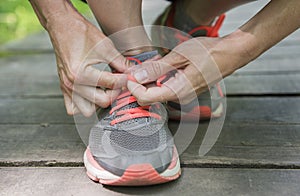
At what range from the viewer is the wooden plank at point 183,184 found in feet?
2.34

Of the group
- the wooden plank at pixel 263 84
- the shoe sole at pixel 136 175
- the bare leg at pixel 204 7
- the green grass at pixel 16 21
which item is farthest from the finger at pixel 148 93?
the green grass at pixel 16 21

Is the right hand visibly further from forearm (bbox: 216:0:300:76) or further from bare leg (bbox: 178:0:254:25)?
bare leg (bbox: 178:0:254:25)

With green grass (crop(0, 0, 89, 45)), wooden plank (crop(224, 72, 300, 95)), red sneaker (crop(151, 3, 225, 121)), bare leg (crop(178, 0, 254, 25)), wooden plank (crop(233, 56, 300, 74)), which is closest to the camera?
red sneaker (crop(151, 3, 225, 121))

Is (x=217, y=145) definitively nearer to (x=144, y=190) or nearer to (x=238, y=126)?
(x=238, y=126)

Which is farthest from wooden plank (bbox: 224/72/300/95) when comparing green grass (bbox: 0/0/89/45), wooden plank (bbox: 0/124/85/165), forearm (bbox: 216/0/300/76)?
green grass (bbox: 0/0/89/45)

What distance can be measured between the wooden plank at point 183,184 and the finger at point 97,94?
0.13 metres

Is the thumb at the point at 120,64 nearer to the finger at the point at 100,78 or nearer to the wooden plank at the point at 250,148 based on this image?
the finger at the point at 100,78

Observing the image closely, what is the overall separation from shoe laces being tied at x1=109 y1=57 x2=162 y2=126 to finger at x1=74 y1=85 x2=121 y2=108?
12 mm

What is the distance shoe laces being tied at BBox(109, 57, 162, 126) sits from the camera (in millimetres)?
792

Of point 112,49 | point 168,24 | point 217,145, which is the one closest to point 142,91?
point 112,49

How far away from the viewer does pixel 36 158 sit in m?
0.85

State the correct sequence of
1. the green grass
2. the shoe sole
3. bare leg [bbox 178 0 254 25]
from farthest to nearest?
the green grass → bare leg [bbox 178 0 254 25] → the shoe sole

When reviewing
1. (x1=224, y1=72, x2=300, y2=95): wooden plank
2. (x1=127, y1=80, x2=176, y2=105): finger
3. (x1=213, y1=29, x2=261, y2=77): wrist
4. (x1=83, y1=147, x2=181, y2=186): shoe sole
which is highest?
(x1=213, y1=29, x2=261, y2=77): wrist

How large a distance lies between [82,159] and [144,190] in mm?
174
